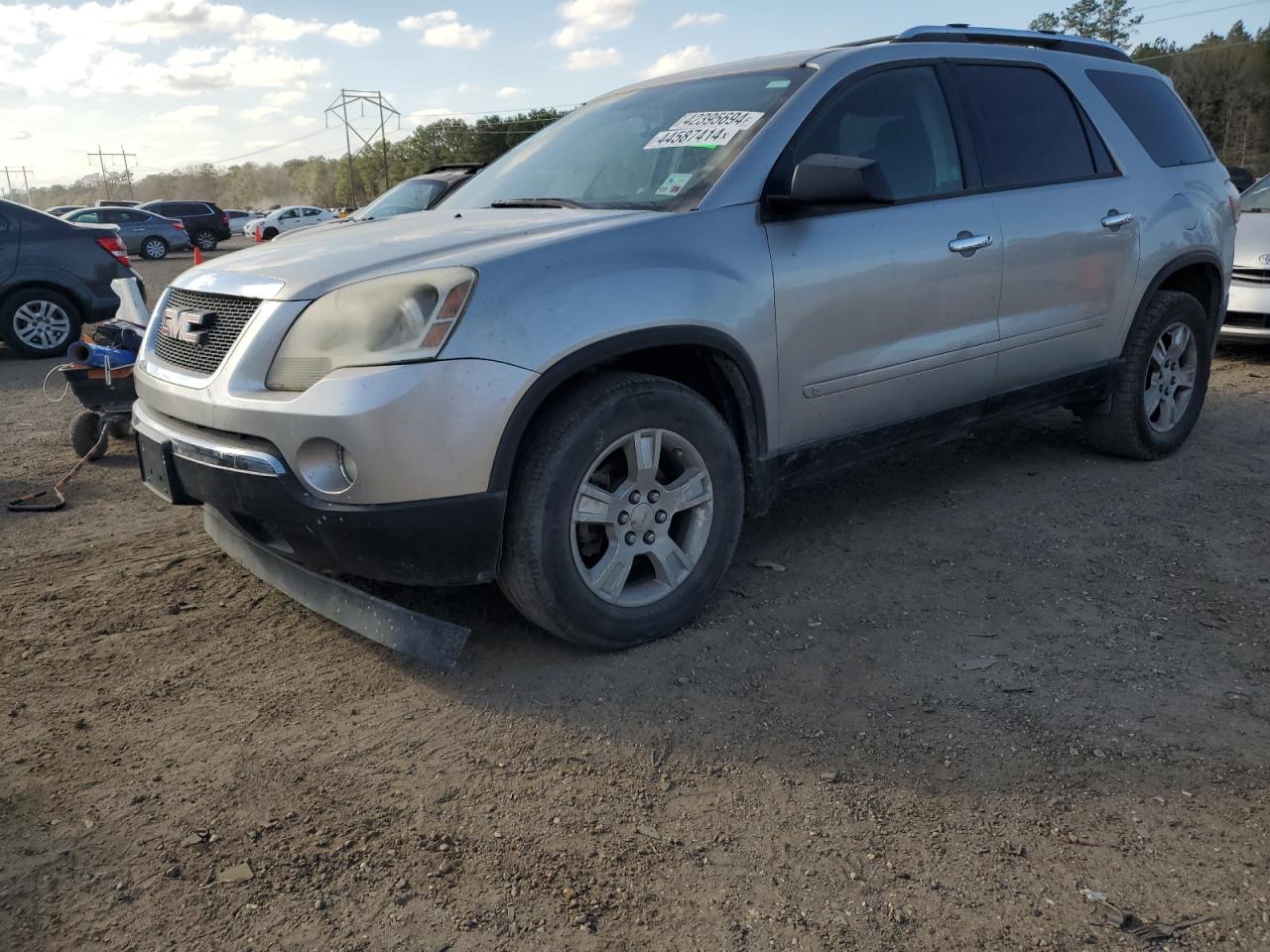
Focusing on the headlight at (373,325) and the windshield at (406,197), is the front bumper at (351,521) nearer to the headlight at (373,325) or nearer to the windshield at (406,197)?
the headlight at (373,325)

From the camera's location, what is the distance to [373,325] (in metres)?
2.81

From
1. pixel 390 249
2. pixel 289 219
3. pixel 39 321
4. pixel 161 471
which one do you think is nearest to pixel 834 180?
pixel 390 249

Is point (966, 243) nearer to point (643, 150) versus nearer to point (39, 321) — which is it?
point (643, 150)

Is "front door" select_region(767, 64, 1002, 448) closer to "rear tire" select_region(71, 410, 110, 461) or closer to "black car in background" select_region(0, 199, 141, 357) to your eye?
"rear tire" select_region(71, 410, 110, 461)

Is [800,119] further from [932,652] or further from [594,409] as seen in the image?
[932,652]

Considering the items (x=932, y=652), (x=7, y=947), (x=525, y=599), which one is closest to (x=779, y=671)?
(x=932, y=652)

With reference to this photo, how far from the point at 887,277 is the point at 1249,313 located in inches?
212

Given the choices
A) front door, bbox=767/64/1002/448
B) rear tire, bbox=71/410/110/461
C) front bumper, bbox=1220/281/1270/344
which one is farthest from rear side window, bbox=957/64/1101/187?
rear tire, bbox=71/410/110/461

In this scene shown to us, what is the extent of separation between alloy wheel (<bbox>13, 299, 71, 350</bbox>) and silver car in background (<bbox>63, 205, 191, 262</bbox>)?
20.6 m

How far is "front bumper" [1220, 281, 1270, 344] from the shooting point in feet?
24.6

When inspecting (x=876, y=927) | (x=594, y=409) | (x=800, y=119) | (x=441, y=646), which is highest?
(x=800, y=119)

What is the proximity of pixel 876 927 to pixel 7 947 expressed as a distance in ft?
5.74

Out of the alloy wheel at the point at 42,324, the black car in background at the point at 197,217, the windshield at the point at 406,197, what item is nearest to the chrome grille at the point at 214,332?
the alloy wheel at the point at 42,324

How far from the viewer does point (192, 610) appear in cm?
365
